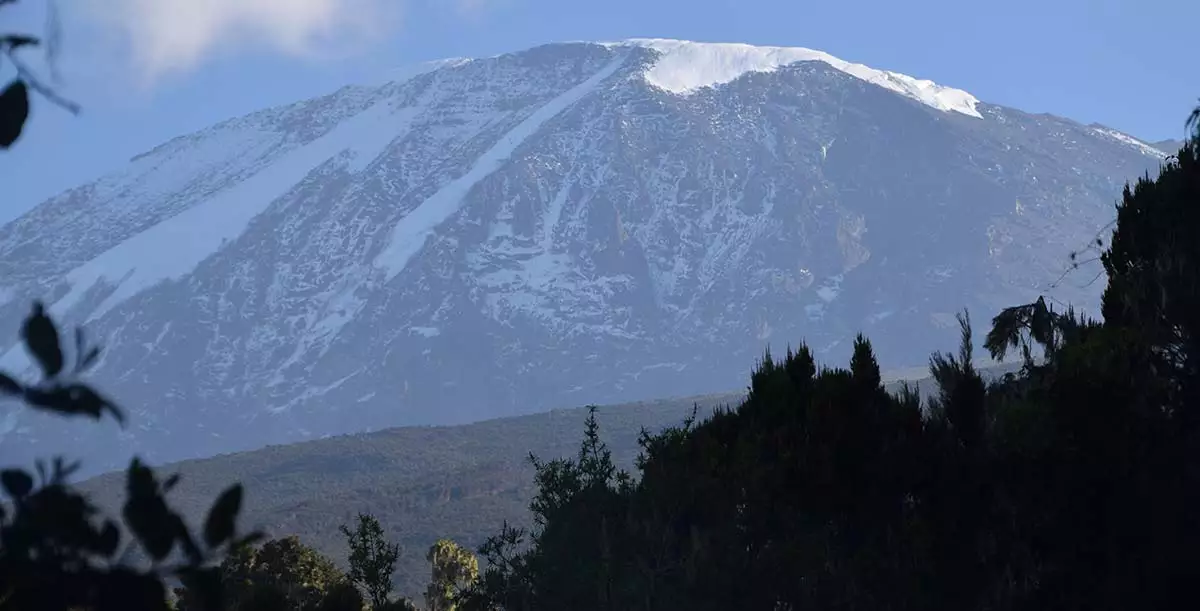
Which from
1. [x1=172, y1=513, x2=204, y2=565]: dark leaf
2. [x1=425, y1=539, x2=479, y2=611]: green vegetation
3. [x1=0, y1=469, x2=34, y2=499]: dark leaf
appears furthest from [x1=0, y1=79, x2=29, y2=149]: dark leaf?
[x1=425, y1=539, x2=479, y2=611]: green vegetation

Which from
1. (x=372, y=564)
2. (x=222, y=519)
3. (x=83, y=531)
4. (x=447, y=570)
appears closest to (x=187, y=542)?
Answer: (x=222, y=519)

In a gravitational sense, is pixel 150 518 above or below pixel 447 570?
below

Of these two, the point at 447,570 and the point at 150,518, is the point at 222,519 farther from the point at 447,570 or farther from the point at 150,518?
the point at 447,570

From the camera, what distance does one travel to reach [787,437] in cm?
1944

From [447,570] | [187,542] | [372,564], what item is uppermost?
[447,570]

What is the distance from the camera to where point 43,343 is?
3.89 meters

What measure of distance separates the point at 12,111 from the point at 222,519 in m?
1.18

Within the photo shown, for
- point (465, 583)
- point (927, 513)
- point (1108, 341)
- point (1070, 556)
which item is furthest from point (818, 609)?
point (465, 583)

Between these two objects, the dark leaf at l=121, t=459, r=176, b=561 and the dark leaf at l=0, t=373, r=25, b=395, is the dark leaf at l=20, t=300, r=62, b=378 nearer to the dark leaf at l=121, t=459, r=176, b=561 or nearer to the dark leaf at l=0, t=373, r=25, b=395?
the dark leaf at l=0, t=373, r=25, b=395

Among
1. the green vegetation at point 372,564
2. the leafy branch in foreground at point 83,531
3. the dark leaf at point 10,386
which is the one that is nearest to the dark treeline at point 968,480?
the green vegetation at point 372,564

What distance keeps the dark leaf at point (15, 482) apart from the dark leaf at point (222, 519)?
0.45 meters

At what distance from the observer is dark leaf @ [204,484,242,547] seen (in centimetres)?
378

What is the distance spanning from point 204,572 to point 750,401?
737 inches

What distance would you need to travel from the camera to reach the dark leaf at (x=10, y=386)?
375 cm
